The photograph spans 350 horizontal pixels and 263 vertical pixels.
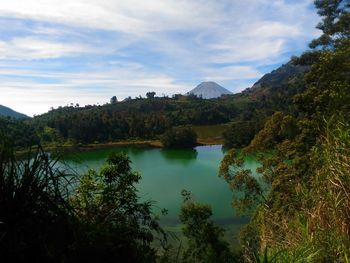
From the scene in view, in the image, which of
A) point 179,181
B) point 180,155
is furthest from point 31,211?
point 180,155

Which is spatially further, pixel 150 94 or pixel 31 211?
pixel 150 94

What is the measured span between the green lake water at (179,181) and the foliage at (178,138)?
22.9ft

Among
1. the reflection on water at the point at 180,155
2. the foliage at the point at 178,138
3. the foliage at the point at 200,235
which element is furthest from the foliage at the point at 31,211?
the foliage at the point at 178,138

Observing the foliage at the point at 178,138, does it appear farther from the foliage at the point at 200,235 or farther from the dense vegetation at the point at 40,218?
the dense vegetation at the point at 40,218

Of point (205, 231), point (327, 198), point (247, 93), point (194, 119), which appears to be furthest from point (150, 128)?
point (247, 93)

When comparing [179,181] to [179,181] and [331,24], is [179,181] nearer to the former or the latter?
[179,181]

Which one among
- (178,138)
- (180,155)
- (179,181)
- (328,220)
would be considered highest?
(328,220)

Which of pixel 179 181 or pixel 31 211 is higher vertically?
pixel 31 211

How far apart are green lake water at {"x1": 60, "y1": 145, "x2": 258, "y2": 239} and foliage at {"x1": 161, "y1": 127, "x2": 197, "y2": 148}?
22.9 ft

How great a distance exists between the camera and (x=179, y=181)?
33.7 m

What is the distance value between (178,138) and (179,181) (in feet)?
106

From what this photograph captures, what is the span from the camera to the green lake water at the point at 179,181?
75.4 feet

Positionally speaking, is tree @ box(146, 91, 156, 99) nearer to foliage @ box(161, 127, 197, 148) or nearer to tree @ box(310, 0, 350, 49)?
foliage @ box(161, 127, 197, 148)

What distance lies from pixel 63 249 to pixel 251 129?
1998 inches
